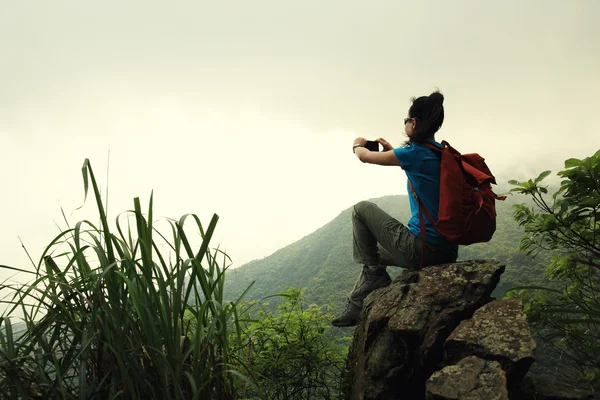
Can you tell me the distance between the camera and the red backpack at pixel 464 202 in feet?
7.81

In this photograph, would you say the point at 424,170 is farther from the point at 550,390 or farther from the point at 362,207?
the point at 550,390

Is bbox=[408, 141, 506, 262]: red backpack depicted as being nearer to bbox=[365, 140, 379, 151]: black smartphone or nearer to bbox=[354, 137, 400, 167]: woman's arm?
bbox=[354, 137, 400, 167]: woman's arm

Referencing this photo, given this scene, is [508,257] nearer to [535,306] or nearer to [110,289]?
[535,306]

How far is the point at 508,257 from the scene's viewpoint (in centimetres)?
2884

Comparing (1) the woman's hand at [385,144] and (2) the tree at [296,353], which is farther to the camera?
(1) the woman's hand at [385,144]

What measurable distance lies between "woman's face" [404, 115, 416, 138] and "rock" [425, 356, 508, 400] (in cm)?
162

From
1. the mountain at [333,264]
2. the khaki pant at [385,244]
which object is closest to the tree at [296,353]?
the khaki pant at [385,244]

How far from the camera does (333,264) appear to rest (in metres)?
48.2

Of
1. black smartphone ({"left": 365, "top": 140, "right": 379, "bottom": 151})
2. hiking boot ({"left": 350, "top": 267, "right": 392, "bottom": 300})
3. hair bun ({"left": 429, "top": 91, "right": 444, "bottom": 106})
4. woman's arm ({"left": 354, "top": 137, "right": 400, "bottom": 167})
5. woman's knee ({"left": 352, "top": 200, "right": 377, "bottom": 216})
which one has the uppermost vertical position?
hair bun ({"left": 429, "top": 91, "right": 444, "bottom": 106})

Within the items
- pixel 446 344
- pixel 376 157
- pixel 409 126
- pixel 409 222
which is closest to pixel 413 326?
pixel 446 344

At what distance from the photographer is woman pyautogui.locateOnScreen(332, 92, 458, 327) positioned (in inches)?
102

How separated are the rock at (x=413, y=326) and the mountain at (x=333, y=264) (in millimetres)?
9009

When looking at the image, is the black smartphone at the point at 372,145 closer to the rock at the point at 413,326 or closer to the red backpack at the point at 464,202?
the red backpack at the point at 464,202

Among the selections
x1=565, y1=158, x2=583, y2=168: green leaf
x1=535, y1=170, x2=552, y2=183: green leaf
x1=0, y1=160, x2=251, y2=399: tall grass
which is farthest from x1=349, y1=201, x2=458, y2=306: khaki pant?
x1=0, y1=160, x2=251, y2=399: tall grass
